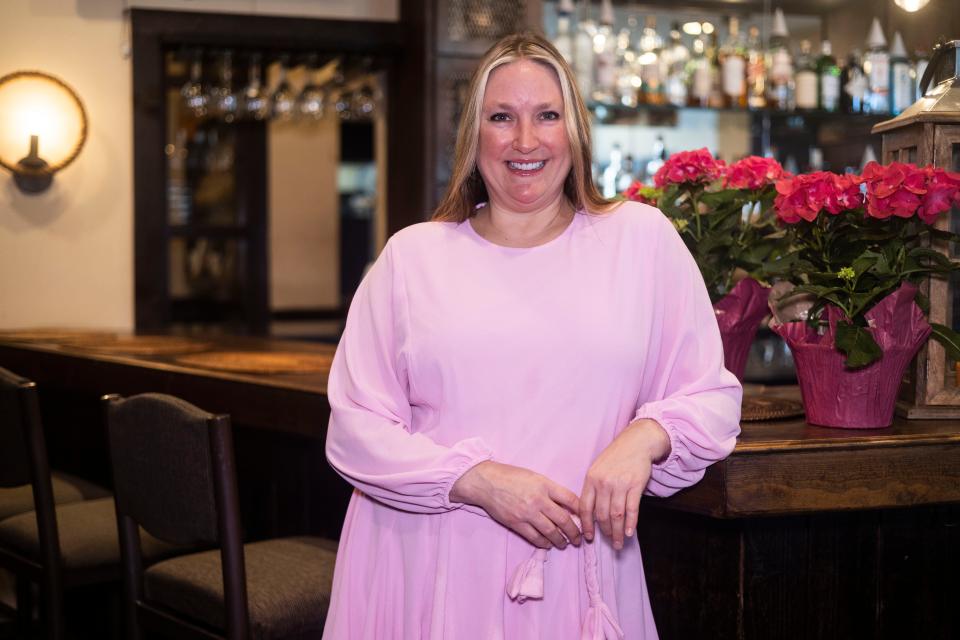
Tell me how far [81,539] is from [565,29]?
2.83 m

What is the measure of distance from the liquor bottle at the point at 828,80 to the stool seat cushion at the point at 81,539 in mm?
3219

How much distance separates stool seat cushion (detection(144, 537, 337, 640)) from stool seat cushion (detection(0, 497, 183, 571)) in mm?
362

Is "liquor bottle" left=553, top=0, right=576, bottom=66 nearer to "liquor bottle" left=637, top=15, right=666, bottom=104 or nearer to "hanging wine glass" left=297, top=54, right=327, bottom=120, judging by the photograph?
"liquor bottle" left=637, top=15, right=666, bottom=104

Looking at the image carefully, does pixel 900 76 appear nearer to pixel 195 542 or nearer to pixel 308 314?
pixel 195 542

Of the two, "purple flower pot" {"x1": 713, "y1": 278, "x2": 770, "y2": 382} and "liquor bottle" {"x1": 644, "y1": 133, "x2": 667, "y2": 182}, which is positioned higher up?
"liquor bottle" {"x1": 644, "y1": 133, "x2": 667, "y2": 182}

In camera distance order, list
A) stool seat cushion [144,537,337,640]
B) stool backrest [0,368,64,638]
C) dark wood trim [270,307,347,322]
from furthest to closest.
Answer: dark wood trim [270,307,347,322], stool backrest [0,368,64,638], stool seat cushion [144,537,337,640]

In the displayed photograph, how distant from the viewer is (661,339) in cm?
171

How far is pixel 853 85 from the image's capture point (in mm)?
4656

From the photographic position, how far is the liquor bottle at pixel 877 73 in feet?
14.9

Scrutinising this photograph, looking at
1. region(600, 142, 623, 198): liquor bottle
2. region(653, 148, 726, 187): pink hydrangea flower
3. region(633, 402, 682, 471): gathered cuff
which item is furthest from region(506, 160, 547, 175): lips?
region(600, 142, 623, 198): liquor bottle

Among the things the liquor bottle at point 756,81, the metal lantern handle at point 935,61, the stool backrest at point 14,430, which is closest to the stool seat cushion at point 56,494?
the stool backrest at point 14,430

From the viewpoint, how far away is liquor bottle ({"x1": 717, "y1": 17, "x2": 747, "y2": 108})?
15.0 ft

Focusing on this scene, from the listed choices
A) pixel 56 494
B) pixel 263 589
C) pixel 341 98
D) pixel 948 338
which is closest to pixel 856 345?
pixel 948 338

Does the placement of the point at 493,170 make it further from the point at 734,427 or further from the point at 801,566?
the point at 801,566
